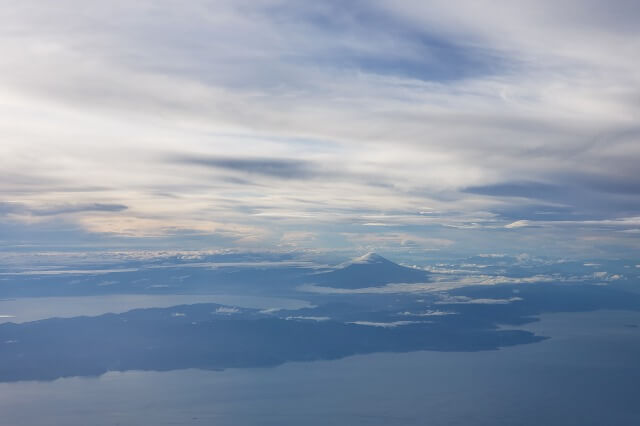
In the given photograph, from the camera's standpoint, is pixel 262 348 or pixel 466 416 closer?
pixel 466 416

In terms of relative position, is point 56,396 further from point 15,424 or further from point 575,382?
point 575,382

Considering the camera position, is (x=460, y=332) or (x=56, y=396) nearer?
(x=56, y=396)

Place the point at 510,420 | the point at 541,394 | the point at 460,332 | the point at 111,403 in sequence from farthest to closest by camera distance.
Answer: the point at 460,332 < the point at 541,394 < the point at 111,403 < the point at 510,420

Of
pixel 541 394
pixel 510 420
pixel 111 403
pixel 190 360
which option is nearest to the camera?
pixel 510 420

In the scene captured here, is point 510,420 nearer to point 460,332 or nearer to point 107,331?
point 460,332

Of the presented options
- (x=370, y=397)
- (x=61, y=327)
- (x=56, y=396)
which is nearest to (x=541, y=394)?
(x=370, y=397)

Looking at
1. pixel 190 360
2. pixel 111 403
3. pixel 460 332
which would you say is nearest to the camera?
pixel 111 403

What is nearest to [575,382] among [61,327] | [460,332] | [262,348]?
[460,332]
